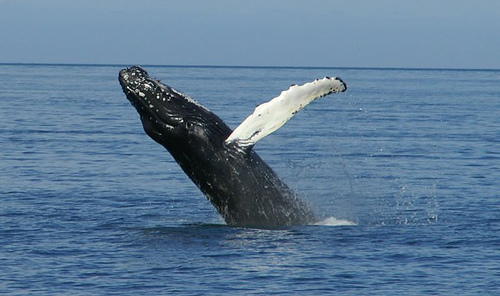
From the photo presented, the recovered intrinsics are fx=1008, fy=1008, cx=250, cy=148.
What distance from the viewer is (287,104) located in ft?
44.0

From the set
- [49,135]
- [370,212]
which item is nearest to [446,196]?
[370,212]

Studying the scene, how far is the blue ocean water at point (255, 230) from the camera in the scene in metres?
12.0

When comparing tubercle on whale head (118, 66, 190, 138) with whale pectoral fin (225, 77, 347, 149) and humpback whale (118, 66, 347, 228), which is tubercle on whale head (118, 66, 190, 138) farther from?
whale pectoral fin (225, 77, 347, 149)

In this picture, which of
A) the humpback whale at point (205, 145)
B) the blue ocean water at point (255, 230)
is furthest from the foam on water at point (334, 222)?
the humpback whale at point (205, 145)

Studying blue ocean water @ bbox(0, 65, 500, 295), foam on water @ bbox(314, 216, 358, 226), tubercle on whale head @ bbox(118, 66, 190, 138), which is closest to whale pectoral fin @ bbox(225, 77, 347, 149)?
tubercle on whale head @ bbox(118, 66, 190, 138)

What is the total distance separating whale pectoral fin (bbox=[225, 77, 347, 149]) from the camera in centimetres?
1324

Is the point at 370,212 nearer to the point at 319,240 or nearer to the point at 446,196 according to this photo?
the point at 446,196

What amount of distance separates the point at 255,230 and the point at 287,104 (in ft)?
6.85

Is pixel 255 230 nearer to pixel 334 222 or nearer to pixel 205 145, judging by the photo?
pixel 205 145

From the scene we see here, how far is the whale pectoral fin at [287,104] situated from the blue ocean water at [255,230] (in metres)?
1.58

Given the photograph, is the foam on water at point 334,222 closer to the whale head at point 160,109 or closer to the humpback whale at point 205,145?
the humpback whale at point 205,145

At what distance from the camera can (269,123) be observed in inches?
532

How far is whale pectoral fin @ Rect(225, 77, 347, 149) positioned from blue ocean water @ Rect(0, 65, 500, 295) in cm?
158

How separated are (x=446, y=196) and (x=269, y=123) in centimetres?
691
